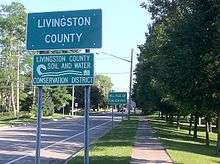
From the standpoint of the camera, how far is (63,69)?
11.0 meters

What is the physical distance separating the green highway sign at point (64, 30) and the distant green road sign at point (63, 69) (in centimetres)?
21

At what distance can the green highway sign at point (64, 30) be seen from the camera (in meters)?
10.6

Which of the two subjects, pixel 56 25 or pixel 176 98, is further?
pixel 176 98

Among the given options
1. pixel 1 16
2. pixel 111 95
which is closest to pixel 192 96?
pixel 111 95

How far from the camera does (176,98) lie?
861 inches

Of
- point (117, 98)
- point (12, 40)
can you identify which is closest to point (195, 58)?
point (117, 98)

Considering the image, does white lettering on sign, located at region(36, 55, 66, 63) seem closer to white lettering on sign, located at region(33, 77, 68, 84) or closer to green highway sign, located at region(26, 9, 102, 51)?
green highway sign, located at region(26, 9, 102, 51)

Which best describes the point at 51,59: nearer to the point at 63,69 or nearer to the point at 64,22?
the point at 63,69

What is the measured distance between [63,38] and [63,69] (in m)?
0.59

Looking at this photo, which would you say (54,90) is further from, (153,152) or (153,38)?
(153,152)

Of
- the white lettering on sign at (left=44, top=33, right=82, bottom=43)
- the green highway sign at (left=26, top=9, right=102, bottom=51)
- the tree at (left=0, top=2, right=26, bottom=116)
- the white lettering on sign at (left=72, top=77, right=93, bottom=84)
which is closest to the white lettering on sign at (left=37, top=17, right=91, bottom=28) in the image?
the green highway sign at (left=26, top=9, right=102, bottom=51)

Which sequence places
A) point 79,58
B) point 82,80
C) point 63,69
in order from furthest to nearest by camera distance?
1. point 63,69
2. point 79,58
3. point 82,80

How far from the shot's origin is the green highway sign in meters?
10.6

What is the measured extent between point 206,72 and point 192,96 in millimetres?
1240
